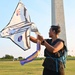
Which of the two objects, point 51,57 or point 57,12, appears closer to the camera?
point 51,57

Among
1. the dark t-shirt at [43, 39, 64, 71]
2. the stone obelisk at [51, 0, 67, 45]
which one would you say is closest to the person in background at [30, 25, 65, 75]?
the dark t-shirt at [43, 39, 64, 71]

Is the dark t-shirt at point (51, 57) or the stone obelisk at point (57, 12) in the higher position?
the stone obelisk at point (57, 12)

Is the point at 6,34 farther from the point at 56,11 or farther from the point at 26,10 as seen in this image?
the point at 56,11

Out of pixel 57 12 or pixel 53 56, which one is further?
pixel 57 12

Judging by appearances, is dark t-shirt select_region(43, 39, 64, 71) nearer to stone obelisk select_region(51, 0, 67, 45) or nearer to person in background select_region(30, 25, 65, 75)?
person in background select_region(30, 25, 65, 75)

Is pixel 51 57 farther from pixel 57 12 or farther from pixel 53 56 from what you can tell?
pixel 57 12

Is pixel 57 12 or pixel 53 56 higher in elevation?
pixel 57 12

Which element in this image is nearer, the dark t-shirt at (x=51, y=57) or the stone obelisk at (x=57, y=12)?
the dark t-shirt at (x=51, y=57)

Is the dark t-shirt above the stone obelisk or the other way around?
the other way around

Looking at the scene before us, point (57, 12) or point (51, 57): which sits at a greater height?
point (57, 12)

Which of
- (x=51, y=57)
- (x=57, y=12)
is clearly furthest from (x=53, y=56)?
(x=57, y=12)

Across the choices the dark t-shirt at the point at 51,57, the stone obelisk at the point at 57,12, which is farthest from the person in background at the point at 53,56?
the stone obelisk at the point at 57,12

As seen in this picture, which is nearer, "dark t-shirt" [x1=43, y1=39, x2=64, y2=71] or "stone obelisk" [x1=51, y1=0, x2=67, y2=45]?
"dark t-shirt" [x1=43, y1=39, x2=64, y2=71]

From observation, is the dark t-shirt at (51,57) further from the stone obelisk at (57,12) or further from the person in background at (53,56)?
the stone obelisk at (57,12)
